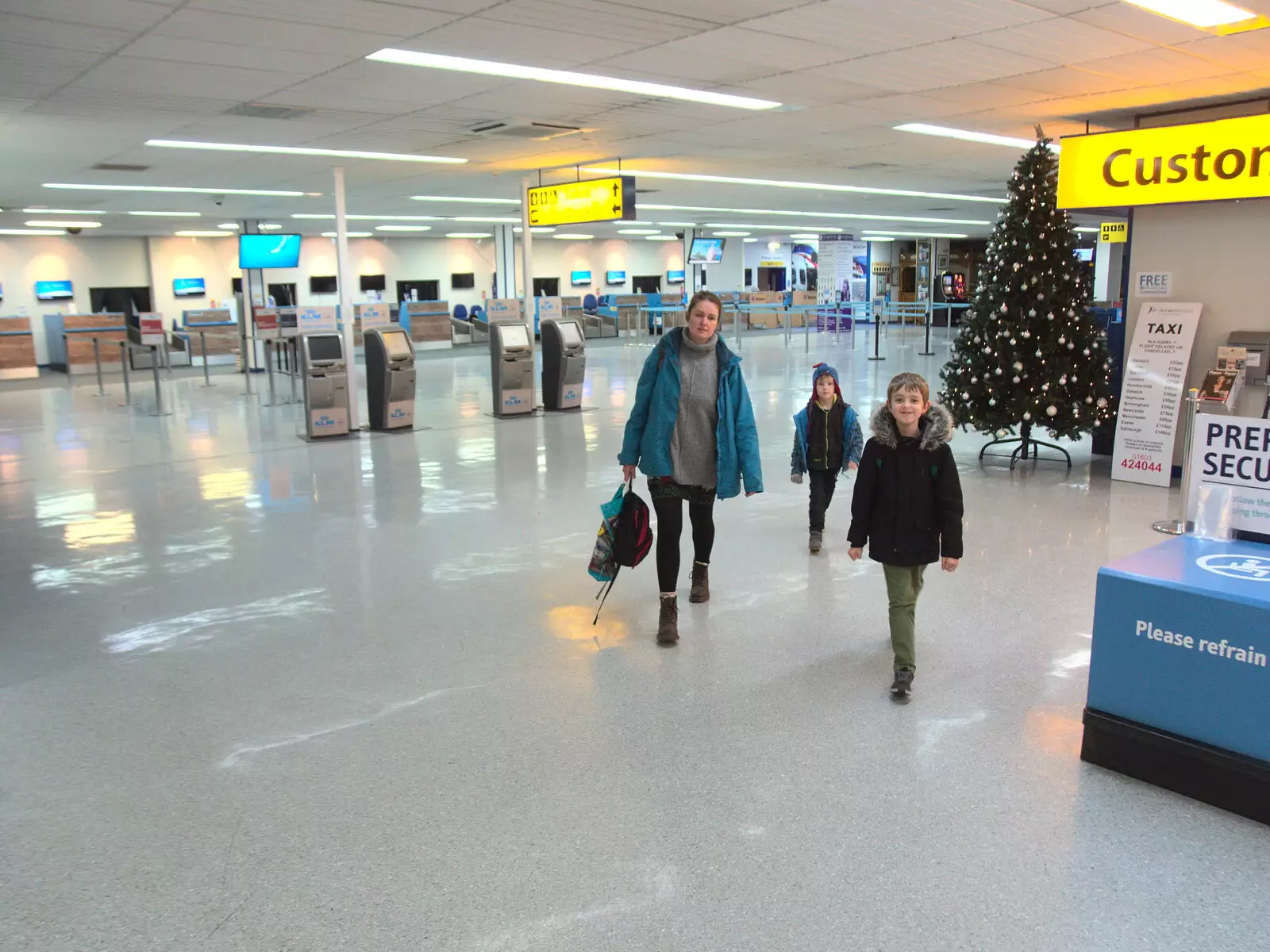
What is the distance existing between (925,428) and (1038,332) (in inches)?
202

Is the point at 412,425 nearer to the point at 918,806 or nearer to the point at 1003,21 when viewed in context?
the point at 1003,21

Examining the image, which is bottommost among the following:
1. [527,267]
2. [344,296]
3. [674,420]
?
[674,420]

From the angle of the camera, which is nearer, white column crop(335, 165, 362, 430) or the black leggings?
the black leggings

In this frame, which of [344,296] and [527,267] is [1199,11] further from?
[527,267]

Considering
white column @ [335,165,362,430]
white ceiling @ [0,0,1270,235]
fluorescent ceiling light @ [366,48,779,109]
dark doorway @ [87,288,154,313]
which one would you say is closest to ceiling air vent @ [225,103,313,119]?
white ceiling @ [0,0,1270,235]

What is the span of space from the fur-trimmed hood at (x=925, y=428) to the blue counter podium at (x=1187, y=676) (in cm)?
80

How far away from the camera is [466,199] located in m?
16.7

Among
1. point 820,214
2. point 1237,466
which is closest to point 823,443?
point 1237,466

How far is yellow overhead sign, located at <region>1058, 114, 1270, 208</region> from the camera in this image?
21.5 ft

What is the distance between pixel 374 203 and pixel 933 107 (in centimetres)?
1180

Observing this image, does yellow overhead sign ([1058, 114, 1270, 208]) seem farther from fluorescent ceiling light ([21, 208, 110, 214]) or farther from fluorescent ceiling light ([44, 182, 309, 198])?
fluorescent ceiling light ([21, 208, 110, 214])

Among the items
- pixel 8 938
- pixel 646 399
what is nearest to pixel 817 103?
pixel 646 399

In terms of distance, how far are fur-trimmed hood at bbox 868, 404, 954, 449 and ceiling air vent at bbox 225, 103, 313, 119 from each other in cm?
581

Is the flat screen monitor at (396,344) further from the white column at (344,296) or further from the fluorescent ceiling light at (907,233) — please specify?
the fluorescent ceiling light at (907,233)
